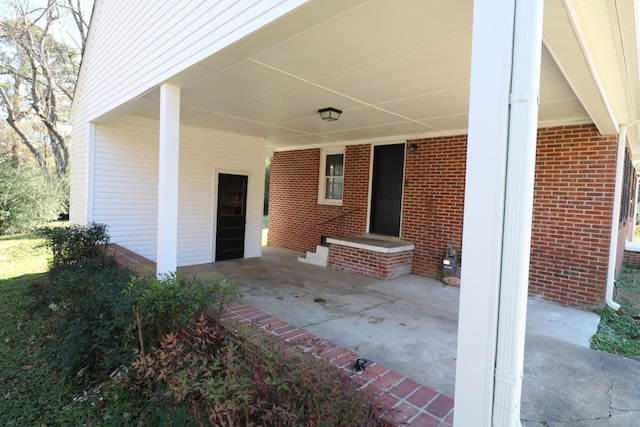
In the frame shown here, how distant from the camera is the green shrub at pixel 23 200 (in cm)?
1103

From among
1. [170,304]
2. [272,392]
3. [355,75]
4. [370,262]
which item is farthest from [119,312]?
[370,262]

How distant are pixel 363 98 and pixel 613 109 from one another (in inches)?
123

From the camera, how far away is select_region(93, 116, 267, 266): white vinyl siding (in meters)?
6.37

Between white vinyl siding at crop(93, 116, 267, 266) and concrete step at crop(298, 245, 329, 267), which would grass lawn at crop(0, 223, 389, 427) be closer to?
white vinyl siding at crop(93, 116, 267, 266)

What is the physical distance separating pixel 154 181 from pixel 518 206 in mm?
6880

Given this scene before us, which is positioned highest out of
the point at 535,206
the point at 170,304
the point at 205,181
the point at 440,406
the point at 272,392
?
the point at 205,181

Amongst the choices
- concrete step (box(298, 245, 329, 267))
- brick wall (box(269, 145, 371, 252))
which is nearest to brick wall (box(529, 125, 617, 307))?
brick wall (box(269, 145, 371, 252))

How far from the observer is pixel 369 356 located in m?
3.07

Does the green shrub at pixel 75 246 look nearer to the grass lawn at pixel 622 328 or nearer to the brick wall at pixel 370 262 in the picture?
the brick wall at pixel 370 262

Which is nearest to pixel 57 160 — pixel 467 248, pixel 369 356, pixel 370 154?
pixel 370 154

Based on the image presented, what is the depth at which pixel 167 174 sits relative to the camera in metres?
3.92

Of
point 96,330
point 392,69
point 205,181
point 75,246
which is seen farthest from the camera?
point 205,181

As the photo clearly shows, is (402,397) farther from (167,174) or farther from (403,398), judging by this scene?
(167,174)

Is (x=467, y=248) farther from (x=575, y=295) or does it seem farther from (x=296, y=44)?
(x=575, y=295)
